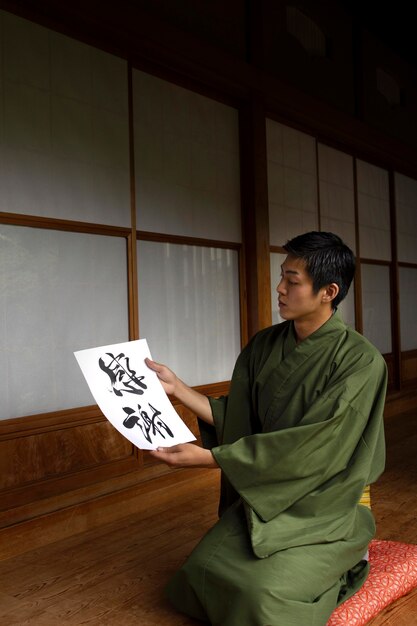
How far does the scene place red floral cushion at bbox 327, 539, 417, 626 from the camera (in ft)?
6.88

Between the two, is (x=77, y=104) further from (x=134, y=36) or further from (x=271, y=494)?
(x=271, y=494)

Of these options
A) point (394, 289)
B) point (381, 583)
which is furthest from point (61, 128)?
point (394, 289)

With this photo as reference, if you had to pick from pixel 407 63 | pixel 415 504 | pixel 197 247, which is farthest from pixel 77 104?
pixel 407 63

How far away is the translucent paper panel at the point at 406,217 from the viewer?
23.1 ft

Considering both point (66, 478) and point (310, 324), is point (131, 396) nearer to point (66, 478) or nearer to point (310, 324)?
point (310, 324)

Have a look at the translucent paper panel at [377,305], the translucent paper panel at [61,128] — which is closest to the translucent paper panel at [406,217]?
the translucent paper panel at [377,305]

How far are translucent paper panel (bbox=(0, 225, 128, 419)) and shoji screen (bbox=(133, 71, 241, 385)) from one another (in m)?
0.29

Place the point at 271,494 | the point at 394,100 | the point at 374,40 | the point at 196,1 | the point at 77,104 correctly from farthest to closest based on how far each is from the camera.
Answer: the point at 394,100 < the point at 374,40 < the point at 196,1 < the point at 77,104 < the point at 271,494

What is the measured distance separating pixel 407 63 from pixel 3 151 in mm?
5467

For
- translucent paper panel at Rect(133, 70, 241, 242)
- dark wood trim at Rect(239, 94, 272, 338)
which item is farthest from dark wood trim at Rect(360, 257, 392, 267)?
translucent paper panel at Rect(133, 70, 241, 242)

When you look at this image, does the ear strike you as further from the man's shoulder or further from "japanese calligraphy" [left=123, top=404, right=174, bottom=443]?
"japanese calligraphy" [left=123, top=404, right=174, bottom=443]

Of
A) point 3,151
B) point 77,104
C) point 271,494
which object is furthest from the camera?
point 77,104

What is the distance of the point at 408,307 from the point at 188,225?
402 centimetres

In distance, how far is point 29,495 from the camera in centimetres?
304
